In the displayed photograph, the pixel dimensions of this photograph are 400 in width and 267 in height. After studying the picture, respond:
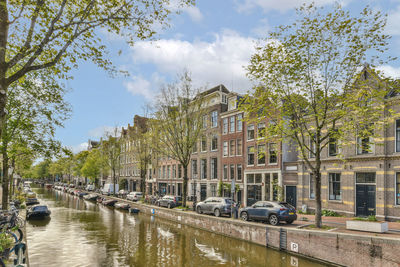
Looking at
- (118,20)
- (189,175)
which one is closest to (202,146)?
(189,175)

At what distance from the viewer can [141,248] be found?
60.1 feet

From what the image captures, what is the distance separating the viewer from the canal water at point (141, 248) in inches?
600

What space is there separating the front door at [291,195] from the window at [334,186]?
13.1 feet

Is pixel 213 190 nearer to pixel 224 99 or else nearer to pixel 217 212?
pixel 224 99

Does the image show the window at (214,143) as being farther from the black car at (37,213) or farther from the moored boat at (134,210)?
the black car at (37,213)

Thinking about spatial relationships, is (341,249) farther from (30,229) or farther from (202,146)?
(202,146)

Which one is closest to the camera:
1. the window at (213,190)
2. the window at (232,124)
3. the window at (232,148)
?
the window at (232,148)

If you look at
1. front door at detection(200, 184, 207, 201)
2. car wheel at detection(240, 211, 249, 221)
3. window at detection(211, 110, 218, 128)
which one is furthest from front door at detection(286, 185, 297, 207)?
window at detection(211, 110, 218, 128)

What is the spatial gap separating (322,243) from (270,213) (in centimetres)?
495

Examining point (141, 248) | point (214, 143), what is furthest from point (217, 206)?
point (214, 143)

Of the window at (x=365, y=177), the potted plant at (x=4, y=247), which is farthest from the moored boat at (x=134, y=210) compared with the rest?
the window at (x=365, y=177)

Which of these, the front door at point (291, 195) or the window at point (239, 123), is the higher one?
the window at point (239, 123)

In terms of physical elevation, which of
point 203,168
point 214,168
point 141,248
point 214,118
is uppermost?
point 214,118

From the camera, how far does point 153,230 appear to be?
2472 centimetres
